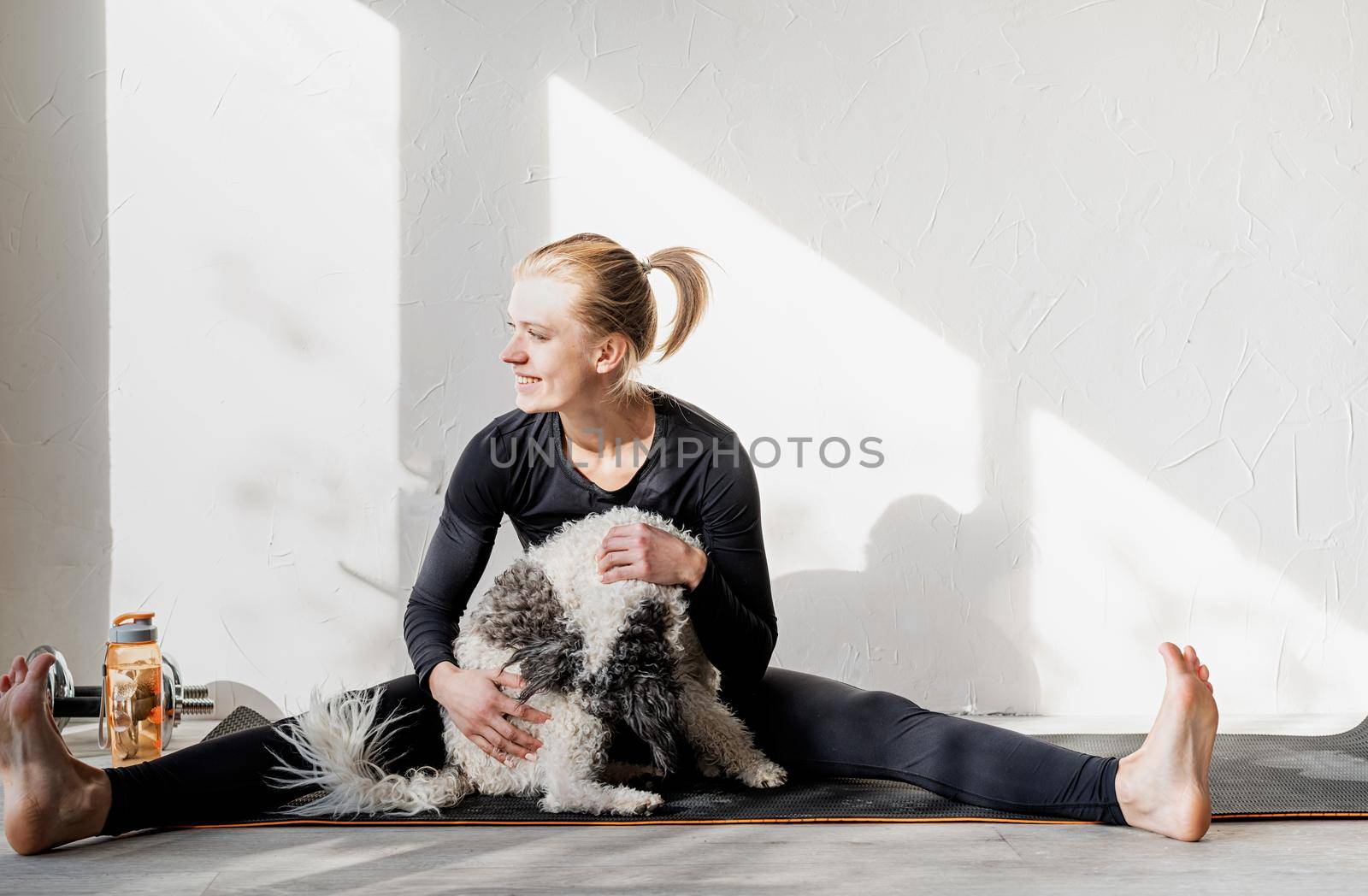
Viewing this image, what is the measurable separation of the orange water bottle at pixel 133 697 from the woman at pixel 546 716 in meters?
0.39

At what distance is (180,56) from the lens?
2016 millimetres

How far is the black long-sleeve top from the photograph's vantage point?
1.52 metres

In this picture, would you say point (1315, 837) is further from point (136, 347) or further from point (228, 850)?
point (136, 347)

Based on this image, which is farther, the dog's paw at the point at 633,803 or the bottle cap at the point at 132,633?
the bottle cap at the point at 132,633

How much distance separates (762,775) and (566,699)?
31 centimetres

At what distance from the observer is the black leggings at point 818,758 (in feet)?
4.32

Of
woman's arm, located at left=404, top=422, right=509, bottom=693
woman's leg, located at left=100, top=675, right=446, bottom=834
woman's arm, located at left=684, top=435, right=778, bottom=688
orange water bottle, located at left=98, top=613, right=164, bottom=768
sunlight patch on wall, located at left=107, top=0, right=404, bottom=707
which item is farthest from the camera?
sunlight patch on wall, located at left=107, top=0, right=404, bottom=707

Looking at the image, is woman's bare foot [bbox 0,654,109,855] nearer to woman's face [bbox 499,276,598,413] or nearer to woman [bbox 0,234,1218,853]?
woman [bbox 0,234,1218,853]

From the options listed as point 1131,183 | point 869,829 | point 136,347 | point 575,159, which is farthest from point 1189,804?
point 136,347

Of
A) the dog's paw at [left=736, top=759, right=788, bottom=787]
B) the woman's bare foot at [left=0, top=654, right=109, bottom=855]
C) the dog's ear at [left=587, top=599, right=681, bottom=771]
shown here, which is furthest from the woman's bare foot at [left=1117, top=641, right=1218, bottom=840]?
the woman's bare foot at [left=0, top=654, right=109, bottom=855]

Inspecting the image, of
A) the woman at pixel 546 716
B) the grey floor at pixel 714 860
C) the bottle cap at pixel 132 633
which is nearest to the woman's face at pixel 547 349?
the woman at pixel 546 716

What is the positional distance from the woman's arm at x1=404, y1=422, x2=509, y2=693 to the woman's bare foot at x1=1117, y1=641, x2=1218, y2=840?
91 cm

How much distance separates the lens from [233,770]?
1369 mm

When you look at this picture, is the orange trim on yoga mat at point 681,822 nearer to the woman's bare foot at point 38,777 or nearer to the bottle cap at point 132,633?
the woman's bare foot at point 38,777
